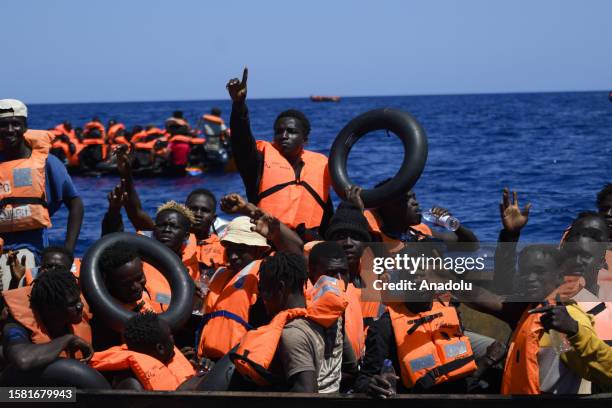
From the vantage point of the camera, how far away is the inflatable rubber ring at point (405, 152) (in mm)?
6324

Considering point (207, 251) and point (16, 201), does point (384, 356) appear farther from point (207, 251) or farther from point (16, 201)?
point (16, 201)

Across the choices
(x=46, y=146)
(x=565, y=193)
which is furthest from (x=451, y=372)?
(x=565, y=193)

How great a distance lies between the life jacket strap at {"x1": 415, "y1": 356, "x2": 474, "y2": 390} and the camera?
4.91m

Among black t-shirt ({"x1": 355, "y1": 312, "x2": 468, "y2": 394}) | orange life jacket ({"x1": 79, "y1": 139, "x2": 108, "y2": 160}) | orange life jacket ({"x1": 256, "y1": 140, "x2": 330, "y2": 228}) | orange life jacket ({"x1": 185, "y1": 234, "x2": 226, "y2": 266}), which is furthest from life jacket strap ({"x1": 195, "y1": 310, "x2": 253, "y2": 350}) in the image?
orange life jacket ({"x1": 79, "y1": 139, "x2": 108, "y2": 160})

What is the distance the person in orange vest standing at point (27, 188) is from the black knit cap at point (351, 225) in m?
1.85

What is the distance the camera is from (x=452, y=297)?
5.36 m

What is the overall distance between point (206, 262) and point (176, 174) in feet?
66.1

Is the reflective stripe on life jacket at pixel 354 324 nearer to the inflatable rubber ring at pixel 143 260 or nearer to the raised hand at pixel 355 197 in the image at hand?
the raised hand at pixel 355 197

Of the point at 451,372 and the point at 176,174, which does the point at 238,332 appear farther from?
the point at 176,174

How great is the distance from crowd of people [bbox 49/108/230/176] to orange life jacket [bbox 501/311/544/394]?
21113 mm

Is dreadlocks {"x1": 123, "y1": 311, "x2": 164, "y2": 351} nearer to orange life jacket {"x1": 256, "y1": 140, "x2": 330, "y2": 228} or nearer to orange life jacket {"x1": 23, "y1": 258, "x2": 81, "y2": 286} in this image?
orange life jacket {"x1": 23, "y1": 258, "x2": 81, "y2": 286}

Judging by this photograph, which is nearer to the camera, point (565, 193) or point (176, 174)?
point (565, 193)

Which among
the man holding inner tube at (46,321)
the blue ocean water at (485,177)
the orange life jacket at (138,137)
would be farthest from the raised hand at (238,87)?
the orange life jacket at (138,137)

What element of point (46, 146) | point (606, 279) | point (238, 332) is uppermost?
point (46, 146)
